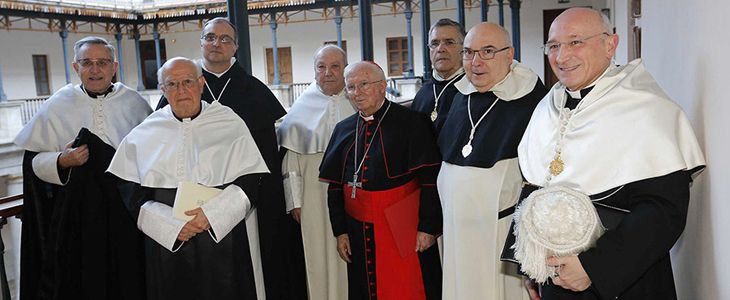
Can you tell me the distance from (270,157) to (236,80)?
459 millimetres

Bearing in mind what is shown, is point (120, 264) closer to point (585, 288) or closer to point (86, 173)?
point (86, 173)

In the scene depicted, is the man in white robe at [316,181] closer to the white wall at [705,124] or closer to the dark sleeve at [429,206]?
the dark sleeve at [429,206]

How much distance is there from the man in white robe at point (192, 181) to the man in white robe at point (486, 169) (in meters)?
0.91

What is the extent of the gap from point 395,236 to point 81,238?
1532 millimetres

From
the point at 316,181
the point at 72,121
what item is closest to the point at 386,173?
the point at 316,181

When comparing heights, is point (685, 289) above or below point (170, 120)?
below

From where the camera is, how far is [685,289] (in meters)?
2.17

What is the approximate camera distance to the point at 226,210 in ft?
8.65

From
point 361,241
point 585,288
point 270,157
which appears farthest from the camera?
point 270,157

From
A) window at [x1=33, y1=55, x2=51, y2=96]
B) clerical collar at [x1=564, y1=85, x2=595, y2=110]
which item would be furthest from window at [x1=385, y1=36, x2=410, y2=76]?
clerical collar at [x1=564, y1=85, x2=595, y2=110]

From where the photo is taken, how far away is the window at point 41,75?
2225cm

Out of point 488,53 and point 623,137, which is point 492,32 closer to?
point 488,53

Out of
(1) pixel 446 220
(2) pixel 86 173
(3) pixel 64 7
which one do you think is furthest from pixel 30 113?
(1) pixel 446 220

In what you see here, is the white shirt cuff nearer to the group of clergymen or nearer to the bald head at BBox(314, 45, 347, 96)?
the group of clergymen
